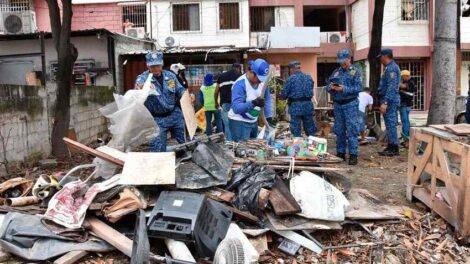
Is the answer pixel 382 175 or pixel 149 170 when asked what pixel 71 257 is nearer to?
pixel 149 170

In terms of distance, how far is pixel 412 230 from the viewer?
15.7 ft

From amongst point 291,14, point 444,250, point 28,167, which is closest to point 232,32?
point 291,14

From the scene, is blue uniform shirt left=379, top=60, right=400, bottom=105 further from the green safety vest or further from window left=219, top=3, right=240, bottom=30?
window left=219, top=3, right=240, bottom=30

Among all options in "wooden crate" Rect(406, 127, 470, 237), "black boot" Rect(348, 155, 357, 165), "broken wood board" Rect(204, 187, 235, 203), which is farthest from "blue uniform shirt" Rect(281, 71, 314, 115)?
"broken wood board" Rect(204, 187, 235, 203)

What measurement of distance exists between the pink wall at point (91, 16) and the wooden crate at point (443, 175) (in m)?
18.5

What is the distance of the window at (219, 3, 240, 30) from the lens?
71.7 ft

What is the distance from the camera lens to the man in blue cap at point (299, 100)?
26.1 feet

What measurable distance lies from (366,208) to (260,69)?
2.05m

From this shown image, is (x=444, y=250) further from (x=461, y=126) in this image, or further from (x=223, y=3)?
(x=223, y=3)

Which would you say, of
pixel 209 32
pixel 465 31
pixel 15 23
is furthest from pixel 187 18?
pixel 465 31

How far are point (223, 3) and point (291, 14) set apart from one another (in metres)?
3.41

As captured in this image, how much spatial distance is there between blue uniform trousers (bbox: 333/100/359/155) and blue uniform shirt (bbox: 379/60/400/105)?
97 cm

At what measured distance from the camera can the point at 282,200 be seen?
4.52 meters

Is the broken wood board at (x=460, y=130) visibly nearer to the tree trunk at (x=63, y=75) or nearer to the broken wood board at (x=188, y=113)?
the broken wood board at (x=188, y=113)
